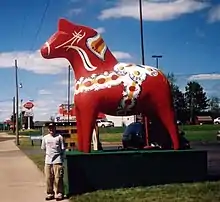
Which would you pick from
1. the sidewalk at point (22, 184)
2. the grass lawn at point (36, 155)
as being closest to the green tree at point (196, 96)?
the grass lawn at point (36, 155)

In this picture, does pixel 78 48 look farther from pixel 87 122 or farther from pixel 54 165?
pixel 54 165

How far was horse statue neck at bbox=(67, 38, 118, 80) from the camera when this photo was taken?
12453 millimetres

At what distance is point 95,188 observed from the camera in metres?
11.4

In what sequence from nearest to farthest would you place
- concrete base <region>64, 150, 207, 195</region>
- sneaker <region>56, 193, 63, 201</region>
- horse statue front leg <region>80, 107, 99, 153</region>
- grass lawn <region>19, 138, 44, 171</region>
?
sneaker <region>56, 193, 63, 201</region> → concrete base <region>64, 150, 207, 195</region> → horse statue front leg <region>80, 107, 99, 153</region> → grass lawn <region>19, 138, 44, 171</region>

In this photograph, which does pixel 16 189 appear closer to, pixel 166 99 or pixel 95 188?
pixel 95 188

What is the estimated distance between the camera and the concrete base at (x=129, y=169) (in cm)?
1120

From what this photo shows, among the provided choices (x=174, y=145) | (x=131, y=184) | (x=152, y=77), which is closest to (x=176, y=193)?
(x=131, y=184)

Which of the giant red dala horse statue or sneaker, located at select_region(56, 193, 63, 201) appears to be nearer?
sneaker, located at select_region(56, 193, 63, 201)

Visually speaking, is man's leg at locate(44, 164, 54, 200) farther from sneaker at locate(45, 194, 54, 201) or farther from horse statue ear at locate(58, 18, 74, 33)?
horse statue ear at locate(58, 18, 74, 33)

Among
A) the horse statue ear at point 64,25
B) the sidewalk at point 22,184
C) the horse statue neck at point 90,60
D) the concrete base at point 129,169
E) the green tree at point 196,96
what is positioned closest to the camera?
the concrete base at point 129,169

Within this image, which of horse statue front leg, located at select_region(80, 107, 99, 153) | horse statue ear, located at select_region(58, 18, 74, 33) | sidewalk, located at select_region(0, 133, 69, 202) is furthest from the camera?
horse statue ear, located at select_region(58, 18, 74, 33)

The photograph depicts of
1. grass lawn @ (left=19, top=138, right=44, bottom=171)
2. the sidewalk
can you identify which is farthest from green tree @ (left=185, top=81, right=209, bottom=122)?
the sidewalk

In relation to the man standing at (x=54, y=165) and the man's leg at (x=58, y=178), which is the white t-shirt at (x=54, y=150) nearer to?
the man standing at (x=54, y=165)

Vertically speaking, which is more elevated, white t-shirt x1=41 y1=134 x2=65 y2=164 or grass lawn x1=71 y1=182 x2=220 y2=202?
white t-shirt x1=41 y1=134 x2=65 y2=164
